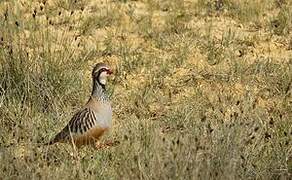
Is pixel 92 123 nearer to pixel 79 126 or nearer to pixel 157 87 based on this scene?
pixel 79 126

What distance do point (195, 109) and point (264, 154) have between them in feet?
4.97

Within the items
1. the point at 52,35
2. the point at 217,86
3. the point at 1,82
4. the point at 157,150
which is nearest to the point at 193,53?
the point at 217,86

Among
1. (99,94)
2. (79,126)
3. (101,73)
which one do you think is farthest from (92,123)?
(101,73)

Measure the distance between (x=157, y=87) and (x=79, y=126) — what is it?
239 centimetres

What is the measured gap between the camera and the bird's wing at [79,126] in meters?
5.55

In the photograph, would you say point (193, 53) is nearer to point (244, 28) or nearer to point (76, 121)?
point (244, 28)

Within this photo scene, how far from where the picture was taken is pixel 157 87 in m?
7.83

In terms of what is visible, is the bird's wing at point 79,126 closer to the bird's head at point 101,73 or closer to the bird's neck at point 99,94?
the bird's neck at point 99,94

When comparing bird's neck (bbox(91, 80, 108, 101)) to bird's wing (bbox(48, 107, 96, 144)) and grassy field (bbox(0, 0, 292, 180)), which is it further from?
grassy field (bbox(0, 0, 292, 180))

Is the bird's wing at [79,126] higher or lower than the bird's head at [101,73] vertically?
lower

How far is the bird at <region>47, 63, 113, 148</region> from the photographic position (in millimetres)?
5551

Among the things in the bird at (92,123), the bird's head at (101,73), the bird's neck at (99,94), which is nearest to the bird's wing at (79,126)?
the bird at (92,123)

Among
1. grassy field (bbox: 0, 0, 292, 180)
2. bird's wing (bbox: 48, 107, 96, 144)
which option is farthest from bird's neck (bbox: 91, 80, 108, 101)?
grassy field (bbox: 0, 0, 292, 180)

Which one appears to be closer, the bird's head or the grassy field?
the grassy field
